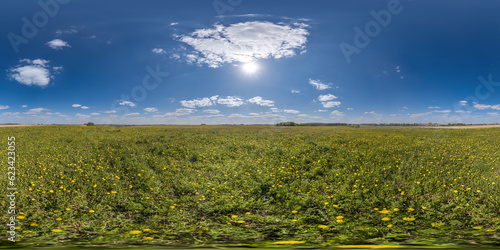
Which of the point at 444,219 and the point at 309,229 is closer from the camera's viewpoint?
the point at 309,229

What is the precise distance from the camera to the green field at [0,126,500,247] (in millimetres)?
4820

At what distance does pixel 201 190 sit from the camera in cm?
848

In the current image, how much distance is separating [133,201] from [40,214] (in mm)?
2178

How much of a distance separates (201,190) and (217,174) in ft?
7.44

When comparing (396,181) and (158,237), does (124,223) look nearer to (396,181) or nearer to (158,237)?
(158,237)

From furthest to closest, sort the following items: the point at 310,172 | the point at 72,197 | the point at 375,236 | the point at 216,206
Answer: the point at 310,172, the point at 72,197, the point at 216,206, the point at 375,236

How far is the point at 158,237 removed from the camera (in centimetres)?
477

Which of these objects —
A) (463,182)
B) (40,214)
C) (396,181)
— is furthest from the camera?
(396,181)

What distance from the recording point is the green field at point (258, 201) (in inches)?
190

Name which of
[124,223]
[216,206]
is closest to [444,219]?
[216,206]

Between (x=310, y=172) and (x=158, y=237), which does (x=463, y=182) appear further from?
A: (x=158, y=237)

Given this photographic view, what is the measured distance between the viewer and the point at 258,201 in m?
7.41

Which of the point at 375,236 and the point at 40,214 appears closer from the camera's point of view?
the point at 375,236

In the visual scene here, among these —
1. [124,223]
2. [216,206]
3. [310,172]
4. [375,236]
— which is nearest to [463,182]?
[310,172]
